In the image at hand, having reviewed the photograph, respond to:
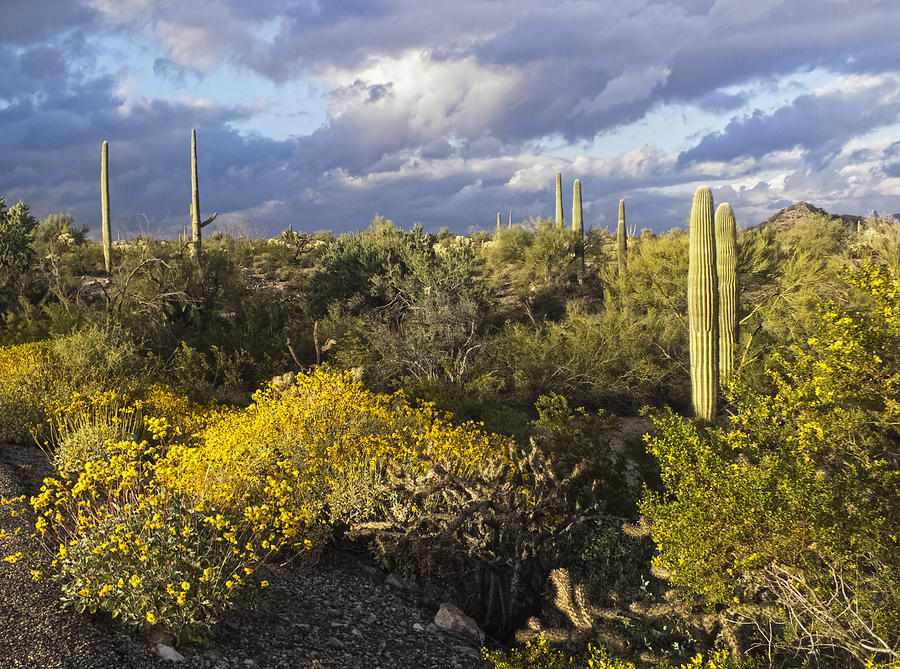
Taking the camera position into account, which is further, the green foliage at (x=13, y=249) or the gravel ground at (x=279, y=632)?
the green foliage at (x=13, y=249)

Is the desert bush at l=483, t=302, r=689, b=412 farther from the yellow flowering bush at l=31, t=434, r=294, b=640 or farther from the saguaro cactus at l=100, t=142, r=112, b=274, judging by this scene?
the saguaro cactus at l=100, t=142, r=112, b=274

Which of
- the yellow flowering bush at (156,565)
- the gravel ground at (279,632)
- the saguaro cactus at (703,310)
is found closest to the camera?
the gravel ground at (279,632)

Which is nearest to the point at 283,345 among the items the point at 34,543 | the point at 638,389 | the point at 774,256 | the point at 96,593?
the point at 638,389

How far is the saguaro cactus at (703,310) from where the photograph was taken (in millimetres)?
11227

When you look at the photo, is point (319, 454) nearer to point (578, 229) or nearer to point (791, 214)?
point (578, 229)

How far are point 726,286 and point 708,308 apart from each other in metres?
0.83

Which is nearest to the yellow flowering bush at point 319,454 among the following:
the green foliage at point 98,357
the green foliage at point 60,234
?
the green foliage at point 98,357

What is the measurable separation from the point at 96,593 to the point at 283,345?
1026 cm

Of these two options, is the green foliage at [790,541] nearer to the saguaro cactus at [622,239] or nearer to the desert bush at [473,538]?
the desert bush at [473,538]

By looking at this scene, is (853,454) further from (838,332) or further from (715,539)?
(715,539)

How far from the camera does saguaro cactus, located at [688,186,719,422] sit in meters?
11.2

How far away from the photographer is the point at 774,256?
1855 centimetres

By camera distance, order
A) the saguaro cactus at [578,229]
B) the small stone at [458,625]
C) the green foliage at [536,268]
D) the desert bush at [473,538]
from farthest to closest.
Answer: the saguaro cactus at [578,229] → the green foliage at [536,268] → the desert bush at [473,538] → the small stone at [458,625]

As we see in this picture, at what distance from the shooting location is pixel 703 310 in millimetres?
11422
